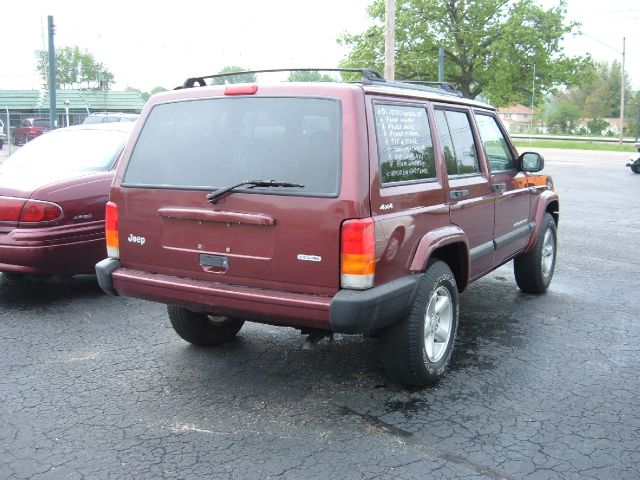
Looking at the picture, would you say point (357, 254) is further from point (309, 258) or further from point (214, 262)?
point (214, 262)

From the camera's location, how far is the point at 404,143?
399 centimetres

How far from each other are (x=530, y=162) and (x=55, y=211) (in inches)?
166

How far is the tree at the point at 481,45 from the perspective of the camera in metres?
39.7

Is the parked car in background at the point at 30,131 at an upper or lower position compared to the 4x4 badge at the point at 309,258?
upper

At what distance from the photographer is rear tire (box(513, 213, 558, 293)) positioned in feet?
20.8

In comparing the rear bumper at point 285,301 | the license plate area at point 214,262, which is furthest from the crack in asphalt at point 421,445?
the license plate area at point 214,262

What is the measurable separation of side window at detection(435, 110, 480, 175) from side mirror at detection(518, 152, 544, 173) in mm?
1021

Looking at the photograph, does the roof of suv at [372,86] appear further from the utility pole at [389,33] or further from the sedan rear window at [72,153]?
the utility pole at [389,33]

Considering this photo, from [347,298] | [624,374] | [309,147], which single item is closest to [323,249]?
[347,298]

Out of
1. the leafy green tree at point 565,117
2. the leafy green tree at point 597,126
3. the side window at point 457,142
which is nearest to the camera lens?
the side window at point 457,142

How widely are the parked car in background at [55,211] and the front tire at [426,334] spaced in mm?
3246

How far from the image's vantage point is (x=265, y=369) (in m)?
4.49

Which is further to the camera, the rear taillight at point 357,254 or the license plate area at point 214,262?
the license plate area at point 214,262

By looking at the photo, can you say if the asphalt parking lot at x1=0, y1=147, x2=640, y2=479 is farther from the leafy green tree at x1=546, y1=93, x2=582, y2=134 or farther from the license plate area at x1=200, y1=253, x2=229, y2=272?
the leafy green tree at x1=546, y1=93, x2=582, y2=134
